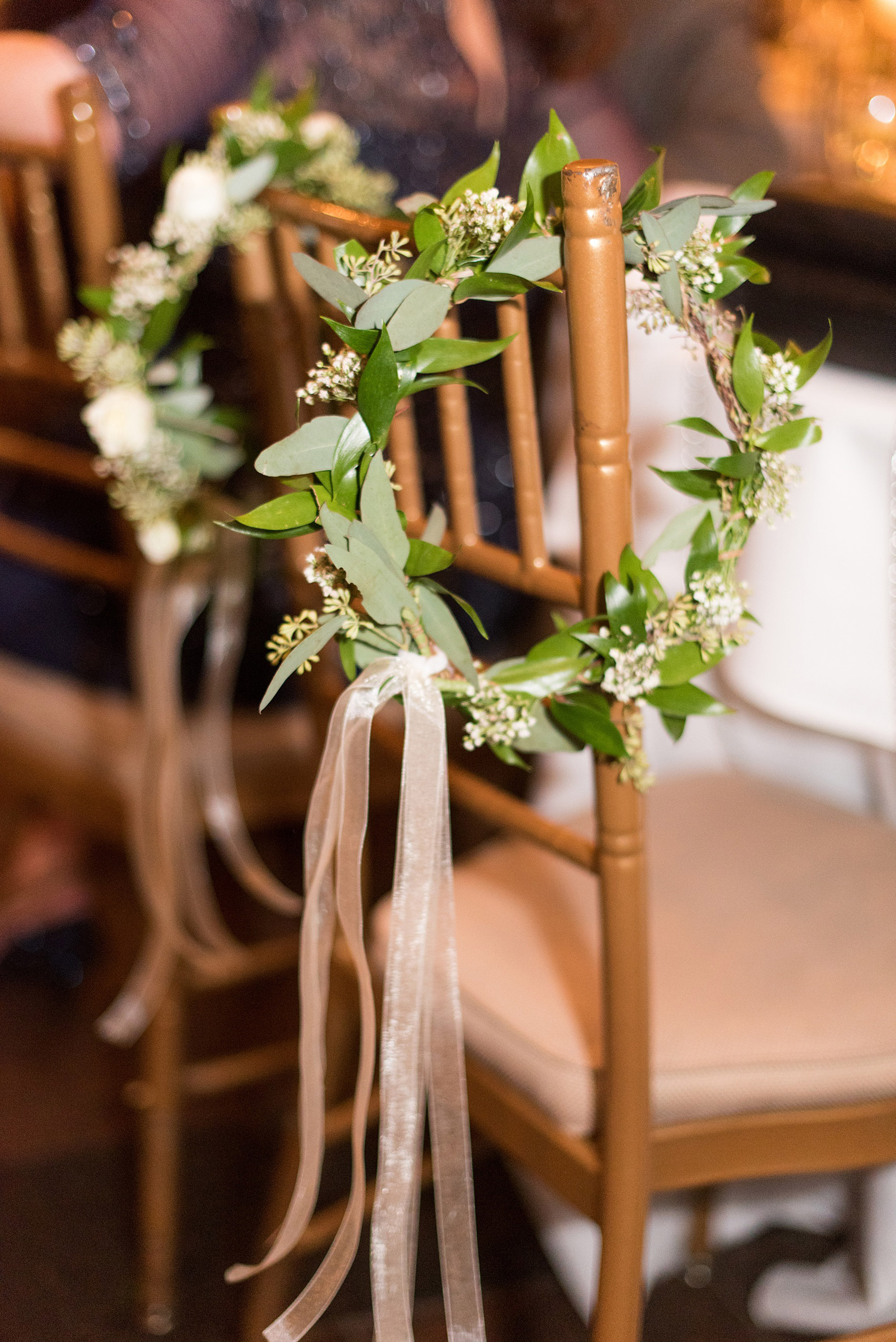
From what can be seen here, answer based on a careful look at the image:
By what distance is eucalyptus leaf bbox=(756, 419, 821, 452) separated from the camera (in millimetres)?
661

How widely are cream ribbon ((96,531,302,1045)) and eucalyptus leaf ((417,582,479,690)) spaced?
1.56ft

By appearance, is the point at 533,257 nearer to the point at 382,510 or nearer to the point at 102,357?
the point at 382,510

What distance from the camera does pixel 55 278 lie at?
48.0 inches

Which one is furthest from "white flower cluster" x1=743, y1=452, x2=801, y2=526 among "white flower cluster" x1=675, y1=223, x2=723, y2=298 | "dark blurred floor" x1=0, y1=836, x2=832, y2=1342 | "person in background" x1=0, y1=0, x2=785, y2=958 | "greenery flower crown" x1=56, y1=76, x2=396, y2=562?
"dark blurred floor" x1=0, y1=836, x2=832, y2=1342

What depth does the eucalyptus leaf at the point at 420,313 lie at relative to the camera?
2.04 feet

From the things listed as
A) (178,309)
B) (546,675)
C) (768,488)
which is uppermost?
(178,309)

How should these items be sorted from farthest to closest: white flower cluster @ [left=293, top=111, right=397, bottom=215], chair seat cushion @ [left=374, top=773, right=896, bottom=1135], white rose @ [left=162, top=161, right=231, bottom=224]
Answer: white flower cluster @ [left=293, top=111, right=397, bottom=215] < white rose @ [left=162, top=161, right=231, bottom=224] < chair seat cushion @ [left=374, top=773, right=896, bottom=1135]

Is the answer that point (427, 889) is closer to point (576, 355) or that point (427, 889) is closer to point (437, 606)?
point (437, 606)

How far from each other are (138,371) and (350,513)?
1.53 ft

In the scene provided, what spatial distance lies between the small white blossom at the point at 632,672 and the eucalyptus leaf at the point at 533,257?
0.21 m

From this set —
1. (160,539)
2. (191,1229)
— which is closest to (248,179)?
(160,539)

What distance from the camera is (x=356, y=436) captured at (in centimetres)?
64

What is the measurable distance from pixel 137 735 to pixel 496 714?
771 millimetres

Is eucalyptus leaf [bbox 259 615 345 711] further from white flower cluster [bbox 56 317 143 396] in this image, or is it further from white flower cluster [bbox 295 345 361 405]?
white flower cluster [bbox 56 317 143 396]
